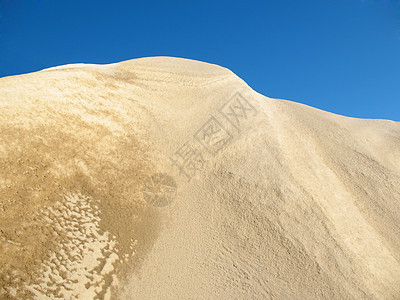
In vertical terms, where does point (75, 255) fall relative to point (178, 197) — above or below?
below

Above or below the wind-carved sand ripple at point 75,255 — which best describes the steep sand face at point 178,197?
above

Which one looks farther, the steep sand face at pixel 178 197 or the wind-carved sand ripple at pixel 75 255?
the steep sand face at pixel 178 197

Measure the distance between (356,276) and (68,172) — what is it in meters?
9.44

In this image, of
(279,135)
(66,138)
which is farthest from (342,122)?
(66,138)

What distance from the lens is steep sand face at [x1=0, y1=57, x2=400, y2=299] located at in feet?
27.7

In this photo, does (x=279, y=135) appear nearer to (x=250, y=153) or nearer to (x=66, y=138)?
(x=250, y=153)

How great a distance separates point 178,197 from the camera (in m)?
11.2

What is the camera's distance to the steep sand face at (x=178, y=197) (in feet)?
27.7

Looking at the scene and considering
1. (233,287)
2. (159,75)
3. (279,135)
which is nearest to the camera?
(233,287)

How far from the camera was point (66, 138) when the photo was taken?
10602mm

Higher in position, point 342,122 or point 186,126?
point 342,122

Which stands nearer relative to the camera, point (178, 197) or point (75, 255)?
point (75, 255)

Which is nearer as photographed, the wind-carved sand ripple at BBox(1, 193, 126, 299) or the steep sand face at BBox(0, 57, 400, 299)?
the wind-carved sand ripple at BBox(1, 193, 126, 299)

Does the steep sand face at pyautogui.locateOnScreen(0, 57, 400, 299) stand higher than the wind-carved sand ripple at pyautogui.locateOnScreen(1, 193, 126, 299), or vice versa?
the steep sand face at pyautogui.locateOnScreen(0, 57, 400, 299)
